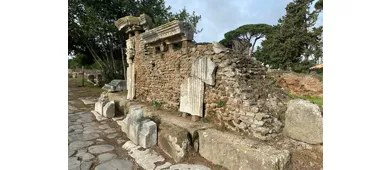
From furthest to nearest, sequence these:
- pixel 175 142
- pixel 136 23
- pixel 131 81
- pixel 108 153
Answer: pixel 131 81, pixel 136 23, pixel 108 153, pixel 175 142

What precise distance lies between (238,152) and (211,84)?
54.1 inches

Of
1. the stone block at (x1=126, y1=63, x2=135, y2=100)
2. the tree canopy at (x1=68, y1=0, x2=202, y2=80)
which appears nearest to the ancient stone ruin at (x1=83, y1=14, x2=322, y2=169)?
the stone block at (x1=126, y1=63, x2=135, y2=100)

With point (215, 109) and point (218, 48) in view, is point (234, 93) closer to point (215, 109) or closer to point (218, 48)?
point (215, 109)

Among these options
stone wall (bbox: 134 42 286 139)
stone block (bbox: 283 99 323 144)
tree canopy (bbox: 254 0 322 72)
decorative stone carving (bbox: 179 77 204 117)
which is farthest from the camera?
tree canopy (bbox: 254 0 322 72)

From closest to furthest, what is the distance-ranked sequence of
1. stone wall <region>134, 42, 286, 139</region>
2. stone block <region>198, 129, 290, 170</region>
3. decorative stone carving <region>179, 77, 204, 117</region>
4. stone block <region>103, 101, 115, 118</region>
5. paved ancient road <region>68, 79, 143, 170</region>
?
stone block <region>198, 129, 290, 170</region>
stone wall <region>134, 42, 286, 139</region>
paved ancient road <region>68, 79, 143, 170</region>
decorative stone carving <region>179, 77, 204, 117</region>
stone block <region>103, 101, 115, 118</region>

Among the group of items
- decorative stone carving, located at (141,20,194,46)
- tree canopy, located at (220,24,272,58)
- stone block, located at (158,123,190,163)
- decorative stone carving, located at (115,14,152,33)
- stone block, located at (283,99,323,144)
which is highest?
tree canopy, located at (220,24,272,58)

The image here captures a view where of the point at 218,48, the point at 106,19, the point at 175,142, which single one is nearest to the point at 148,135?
the point at 175,142

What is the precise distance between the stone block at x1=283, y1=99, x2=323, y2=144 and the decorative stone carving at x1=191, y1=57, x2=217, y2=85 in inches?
52.7

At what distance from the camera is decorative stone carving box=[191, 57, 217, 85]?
11.1ft

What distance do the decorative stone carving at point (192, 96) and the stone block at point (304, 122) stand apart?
5.12 ft

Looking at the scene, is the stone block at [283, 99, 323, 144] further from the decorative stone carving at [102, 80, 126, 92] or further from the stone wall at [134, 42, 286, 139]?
the decorative stone carving at [102, 80, 126, 92]

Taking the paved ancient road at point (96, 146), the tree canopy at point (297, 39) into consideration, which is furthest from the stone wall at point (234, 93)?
the tree canopy at point (297, 39)

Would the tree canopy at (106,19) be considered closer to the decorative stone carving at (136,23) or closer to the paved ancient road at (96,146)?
the decorative stone carving at (136,23)

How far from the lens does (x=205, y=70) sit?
3496 millimetres
